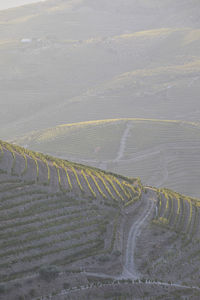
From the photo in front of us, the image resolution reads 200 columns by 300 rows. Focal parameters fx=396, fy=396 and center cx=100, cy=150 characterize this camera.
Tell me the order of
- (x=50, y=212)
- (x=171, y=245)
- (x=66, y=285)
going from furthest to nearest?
(x=171, y=245), (x=50, y=212), (x=66, y=285)

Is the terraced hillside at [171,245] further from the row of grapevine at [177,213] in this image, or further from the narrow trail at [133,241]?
the narrow trail at [133,241]

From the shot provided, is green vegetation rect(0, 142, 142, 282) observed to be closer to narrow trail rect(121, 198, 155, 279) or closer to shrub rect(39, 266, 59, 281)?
shrub rect(39, 266, 59, 281)

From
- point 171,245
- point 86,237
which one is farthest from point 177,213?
point 86,237

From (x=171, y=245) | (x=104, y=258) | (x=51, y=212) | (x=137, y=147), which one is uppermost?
(x=51, y=212)

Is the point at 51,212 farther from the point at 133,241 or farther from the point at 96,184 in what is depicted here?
the point at 96,184

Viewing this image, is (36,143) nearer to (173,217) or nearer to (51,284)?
(173,217)

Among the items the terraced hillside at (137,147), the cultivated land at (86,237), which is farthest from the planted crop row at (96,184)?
the terraced hillside at (137,147)
